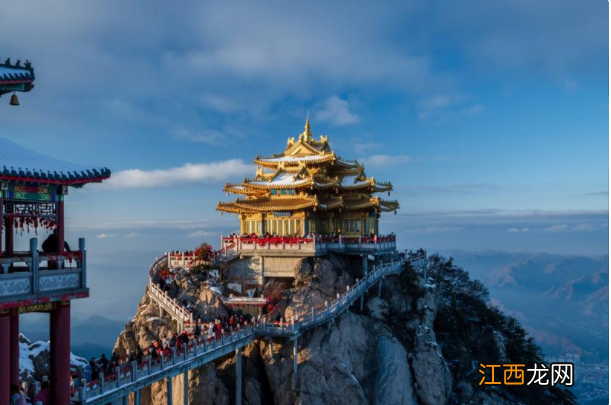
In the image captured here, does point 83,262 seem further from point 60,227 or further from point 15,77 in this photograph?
point 15,77

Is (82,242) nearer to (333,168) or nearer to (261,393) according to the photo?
(261,393)

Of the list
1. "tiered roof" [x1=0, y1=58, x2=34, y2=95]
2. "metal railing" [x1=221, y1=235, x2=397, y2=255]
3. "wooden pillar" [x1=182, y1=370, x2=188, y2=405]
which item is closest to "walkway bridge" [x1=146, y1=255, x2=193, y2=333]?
"metal railing" [x1=221, y1=235, x2=397, y2=255]

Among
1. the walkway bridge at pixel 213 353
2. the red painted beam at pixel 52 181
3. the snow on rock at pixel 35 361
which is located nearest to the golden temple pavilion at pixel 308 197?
the walkway bridge at pixel 213 353

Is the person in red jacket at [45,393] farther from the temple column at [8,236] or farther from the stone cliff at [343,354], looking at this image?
the stone cliff at [343,354]

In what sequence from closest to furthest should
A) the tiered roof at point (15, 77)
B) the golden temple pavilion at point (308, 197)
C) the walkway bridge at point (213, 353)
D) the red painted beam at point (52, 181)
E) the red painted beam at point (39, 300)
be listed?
the red painted beam at point (39, 300) → the red painted beam at point (52, 181) → the tiered roof at point (15, 77) → the walkway bridge at point (213, 353) → the golden temple pavilion at point (308, 197)

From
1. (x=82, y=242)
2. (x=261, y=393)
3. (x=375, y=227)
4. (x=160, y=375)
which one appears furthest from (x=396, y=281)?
(x=82, y=242)

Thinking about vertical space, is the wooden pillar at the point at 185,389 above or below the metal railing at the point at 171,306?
below

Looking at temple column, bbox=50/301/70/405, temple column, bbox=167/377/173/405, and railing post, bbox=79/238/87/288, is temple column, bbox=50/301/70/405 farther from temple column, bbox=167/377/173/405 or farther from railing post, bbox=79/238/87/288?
temple column, bbox=167/377/173/405

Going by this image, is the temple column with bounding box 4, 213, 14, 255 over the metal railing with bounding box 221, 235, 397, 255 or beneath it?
over
